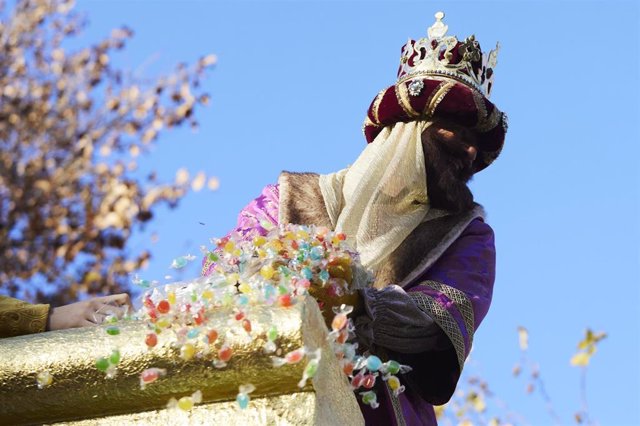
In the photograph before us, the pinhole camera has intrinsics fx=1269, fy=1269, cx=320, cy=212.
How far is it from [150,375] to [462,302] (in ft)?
5.83

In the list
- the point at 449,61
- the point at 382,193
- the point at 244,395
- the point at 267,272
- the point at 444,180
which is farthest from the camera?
the point at 449,61

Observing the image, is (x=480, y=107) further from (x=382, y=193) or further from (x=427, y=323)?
(x=427, y=323)

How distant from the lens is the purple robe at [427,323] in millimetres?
3900

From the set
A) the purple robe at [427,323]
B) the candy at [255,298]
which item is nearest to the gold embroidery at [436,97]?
the purple robe at [427,323]

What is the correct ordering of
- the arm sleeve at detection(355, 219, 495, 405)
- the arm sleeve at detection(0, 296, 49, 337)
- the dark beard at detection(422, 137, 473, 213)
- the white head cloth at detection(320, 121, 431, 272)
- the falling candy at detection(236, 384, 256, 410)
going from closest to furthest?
the falling candy at detection(236, 384, 256, 410), the arm sleeve at detection(0, 296, 49, 337), the arm sleeve at detection(355, 219, 495, 405), the white head cloth at detection(320, 121, 431, 272), the dark beard at detection(422, 137, 473, 213)

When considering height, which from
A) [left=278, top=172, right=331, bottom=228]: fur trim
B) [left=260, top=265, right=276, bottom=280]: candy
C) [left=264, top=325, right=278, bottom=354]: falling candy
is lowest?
[left=264, top=325, right=278, bottom=354]: falling candy

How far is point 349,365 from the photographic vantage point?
282cm

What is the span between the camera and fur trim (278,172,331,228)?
4.43 metres

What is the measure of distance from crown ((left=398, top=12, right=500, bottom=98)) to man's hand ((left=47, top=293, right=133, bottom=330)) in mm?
1964

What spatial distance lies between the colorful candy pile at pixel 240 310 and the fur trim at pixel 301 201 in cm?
107

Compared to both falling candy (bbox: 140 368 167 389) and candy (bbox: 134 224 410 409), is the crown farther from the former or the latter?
falling candy (bbox: 140 368 167 389)

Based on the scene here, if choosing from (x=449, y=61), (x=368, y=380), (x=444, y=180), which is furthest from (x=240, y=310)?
(x=449, y=61)

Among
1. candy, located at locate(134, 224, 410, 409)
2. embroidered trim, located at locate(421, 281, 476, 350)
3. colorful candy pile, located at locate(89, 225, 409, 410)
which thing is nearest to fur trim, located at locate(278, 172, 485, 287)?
embroidered trim, located at locate(421, 281, 476, 350)

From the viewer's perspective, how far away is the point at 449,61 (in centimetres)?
491
